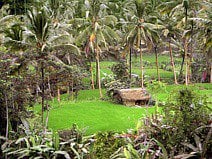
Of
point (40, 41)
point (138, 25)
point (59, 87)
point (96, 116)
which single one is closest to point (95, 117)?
point (96, 116)

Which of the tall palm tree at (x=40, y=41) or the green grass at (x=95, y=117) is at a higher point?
the tall palm tree at (x=40, y=41)

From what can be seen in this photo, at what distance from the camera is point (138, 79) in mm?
30156

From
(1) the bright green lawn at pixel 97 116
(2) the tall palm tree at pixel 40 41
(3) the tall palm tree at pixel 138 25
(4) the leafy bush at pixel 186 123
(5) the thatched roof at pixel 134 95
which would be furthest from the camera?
(3) the tall palm tree at pixel 138 25

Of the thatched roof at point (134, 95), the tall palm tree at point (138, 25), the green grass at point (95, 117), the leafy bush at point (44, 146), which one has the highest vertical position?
the tall palm tree at point (138, 25)

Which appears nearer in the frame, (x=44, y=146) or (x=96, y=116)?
(x=44, y=146)

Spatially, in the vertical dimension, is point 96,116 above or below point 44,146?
below

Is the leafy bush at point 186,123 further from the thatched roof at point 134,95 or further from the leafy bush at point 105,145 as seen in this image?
the thatched roof at point 134,95

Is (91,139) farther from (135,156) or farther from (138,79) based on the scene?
(138,79)

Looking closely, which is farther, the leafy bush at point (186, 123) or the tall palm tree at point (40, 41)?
the tall palm tree at point (40, 41)

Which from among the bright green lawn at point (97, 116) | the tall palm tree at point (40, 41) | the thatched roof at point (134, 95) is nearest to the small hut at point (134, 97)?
the thatched roof at point (134, 95)

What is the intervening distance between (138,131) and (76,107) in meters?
9.23

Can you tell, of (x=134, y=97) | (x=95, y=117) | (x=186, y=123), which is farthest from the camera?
(x=134, y=97)

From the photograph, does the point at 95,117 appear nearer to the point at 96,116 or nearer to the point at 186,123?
the point at 96,116

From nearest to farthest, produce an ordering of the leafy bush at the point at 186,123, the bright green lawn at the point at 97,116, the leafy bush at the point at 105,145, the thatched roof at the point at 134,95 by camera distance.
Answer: the leafy bush at the point at 186,123
the leafy bush at the point at 105,145
the bright green lawn at the point at 97,116
the thatched roof at the point at 134,95
